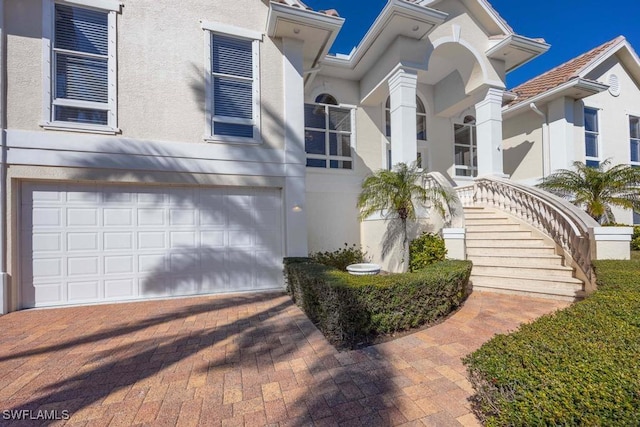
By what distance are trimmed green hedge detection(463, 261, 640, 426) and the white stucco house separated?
3.93 meters

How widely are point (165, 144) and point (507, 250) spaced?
8.14 m

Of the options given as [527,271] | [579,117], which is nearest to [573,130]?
[579,117]

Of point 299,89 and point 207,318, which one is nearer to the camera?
point 207,318

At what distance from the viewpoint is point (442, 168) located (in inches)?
424

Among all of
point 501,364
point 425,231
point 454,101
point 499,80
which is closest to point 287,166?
point 425,231

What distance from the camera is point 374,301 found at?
3.66 m

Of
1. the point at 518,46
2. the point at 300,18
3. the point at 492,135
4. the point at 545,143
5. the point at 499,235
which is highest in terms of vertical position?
the point at 518,46

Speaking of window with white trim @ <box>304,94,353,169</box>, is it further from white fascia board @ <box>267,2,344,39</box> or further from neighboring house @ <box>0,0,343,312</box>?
white fascia board @ <box>267,2,344,39</box>

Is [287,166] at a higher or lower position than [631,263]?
higher

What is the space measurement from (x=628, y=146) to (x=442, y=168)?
8.29 m

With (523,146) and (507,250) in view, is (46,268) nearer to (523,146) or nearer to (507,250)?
(507,250)

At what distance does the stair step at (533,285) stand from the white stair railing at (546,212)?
306 millimetres

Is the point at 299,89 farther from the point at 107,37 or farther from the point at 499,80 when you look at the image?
the point at 499,80

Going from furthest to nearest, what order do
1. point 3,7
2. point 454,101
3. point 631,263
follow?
point 454,101 → point 3,7 → point 631,263
